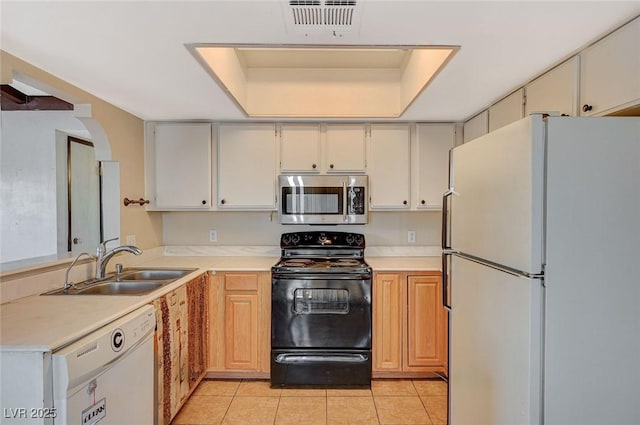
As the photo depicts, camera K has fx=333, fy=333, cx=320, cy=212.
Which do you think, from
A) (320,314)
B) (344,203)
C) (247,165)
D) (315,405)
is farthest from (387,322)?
(247,165)

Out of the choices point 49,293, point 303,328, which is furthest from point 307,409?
point 49,293

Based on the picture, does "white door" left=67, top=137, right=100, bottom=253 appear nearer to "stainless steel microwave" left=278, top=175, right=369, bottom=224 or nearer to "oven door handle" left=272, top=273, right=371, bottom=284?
"stainless steel microwave" left=278, top=175, right=369, bottom=224

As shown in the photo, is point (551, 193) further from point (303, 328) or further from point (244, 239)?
point (244, 239)

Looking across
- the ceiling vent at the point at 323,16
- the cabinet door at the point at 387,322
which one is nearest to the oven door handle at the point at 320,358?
the cabinet door at the point at 387,322

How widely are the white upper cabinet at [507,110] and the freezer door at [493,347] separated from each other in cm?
103

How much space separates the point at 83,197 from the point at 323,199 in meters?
2.38

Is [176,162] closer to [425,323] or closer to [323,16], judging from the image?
[323,16]

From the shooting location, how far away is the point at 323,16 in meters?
1.32

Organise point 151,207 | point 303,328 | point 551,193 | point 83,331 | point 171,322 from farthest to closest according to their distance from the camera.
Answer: point 151,207 < point 303,328 < point 171,322 < point 83,331 < point 551,193

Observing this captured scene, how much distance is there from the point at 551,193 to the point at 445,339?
182cm

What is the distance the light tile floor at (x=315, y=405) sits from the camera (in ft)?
7.16

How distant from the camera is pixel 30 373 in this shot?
46.8 inches

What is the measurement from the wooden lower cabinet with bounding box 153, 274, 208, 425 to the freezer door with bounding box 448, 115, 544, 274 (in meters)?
1.72

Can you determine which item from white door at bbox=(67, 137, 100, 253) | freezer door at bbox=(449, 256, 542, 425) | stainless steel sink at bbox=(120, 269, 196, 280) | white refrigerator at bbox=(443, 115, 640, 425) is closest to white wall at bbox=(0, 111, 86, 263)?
white door at bbox=(67, 137, 100, 253)
